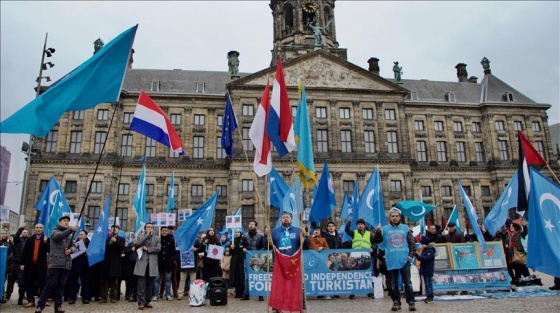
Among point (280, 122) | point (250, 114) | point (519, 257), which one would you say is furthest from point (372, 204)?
point (250, 114)

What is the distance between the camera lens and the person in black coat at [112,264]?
12.0 metres

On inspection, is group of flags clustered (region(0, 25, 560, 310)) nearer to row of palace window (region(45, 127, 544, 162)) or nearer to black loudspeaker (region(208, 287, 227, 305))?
black loudspeaker (region(208, 287, 227, 305))

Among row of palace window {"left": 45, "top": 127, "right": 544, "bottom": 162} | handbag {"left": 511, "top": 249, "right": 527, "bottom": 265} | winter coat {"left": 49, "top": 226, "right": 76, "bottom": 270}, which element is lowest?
handbag {"left": 511, "top": 249, "right": 527, "bottom": 265}

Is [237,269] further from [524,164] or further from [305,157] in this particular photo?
[524,164]

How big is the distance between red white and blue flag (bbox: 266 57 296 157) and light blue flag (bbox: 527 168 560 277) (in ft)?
17.7

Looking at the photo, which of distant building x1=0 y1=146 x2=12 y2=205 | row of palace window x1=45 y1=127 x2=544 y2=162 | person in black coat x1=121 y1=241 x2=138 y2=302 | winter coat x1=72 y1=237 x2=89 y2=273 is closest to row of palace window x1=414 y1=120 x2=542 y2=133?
row of palace window x1=45 y1=127 x2=544 y2=162

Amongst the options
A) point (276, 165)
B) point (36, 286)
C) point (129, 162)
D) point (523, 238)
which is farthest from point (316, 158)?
point (36, 286)

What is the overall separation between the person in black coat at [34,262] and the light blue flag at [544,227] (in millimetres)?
11757

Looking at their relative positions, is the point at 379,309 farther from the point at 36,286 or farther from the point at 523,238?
the point at 36,286

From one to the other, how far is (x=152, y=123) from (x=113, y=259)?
4069 mm

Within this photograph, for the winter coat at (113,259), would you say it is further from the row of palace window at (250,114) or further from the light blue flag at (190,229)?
the row of palace window at (250,114)

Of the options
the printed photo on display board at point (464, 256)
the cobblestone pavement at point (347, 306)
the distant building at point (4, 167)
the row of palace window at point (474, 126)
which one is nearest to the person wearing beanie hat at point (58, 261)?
the cobblestone pavement at point (347, 306)

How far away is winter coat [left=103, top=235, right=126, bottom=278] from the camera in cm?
1203

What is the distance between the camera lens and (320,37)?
42.0 metres
